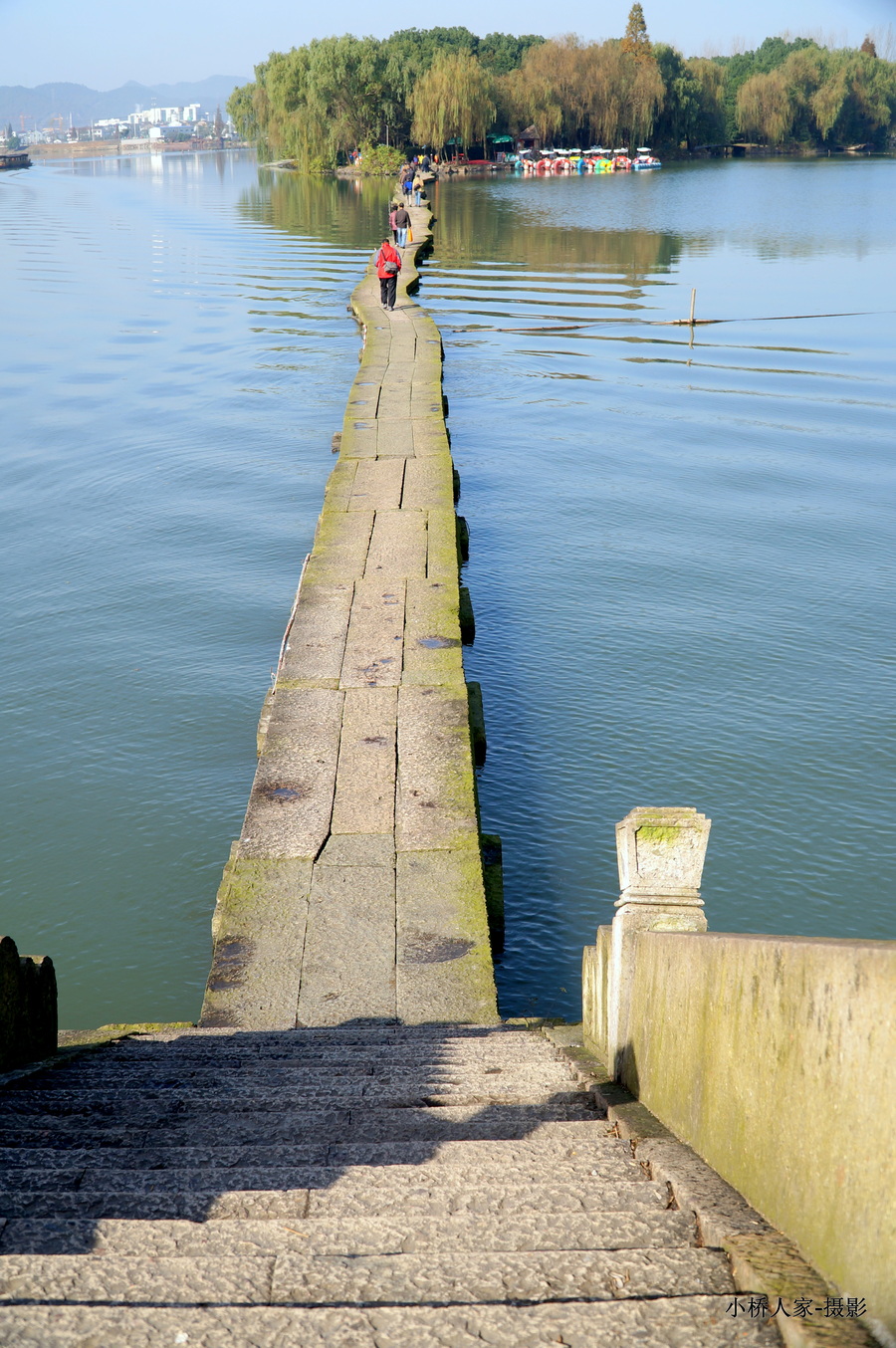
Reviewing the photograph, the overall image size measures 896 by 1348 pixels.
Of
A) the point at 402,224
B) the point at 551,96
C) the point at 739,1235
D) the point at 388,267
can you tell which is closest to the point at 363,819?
the point at 739,1235

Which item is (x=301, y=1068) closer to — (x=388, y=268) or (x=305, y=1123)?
(x=305, y=1123)

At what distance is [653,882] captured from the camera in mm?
3949

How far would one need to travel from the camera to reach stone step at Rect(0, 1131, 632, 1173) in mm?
2852

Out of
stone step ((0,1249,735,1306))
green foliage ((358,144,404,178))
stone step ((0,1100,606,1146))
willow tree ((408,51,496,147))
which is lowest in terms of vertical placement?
stone step ((0,1100,606,1146))

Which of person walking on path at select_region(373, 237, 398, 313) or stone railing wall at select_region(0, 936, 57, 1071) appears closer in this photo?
stone railing wall at select_region(0, 936, 57, 1071)

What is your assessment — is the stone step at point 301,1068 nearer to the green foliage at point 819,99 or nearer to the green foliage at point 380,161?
the green foliage at point 380,161

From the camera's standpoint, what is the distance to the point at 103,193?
289ft

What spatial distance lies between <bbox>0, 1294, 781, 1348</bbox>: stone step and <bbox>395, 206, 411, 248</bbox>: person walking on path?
3417cm

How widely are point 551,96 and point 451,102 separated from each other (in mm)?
18560

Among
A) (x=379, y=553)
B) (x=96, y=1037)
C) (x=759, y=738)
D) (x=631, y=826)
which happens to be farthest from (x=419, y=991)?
(x=379, y=553)

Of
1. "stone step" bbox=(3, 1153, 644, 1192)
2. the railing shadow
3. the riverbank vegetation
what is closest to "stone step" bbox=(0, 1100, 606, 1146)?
the railing shadow

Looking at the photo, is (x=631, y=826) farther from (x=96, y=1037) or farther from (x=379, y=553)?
(x=379, y=553)

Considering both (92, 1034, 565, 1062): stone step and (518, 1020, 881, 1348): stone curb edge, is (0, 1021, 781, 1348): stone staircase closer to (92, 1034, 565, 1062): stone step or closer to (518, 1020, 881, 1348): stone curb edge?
(518, 1020, 881, 1348): stone curb edge

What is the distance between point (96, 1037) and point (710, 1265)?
151 inches
